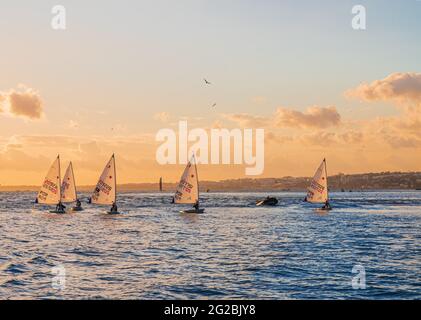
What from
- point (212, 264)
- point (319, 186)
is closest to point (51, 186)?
point (319, 186)

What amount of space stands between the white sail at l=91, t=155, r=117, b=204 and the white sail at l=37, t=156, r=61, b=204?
9.30 m

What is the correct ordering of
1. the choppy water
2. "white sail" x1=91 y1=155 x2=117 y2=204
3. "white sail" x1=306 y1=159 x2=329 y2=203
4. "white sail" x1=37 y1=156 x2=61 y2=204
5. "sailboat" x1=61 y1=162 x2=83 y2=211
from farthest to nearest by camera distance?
1. "sailboat" x1=61 y1=162 x2=83 y2=211
2. "white sail" x1=306 y1=159 x2=329 y2=203
3. "white sail" x1=37 y1=156 x2=61 y2=204
4. "white sail" x1=91 y1=155 x2=117 y2=204
5. the choppy water

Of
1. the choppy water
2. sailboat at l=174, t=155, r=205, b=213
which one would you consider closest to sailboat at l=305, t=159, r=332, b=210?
sailboat at l=174, t=155, r=205, b=213

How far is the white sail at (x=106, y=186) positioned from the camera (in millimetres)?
95625

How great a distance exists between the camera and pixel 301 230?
69625mm

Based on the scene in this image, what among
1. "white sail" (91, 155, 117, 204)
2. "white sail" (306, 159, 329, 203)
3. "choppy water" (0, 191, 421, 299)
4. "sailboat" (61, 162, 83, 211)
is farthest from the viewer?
"sailboat" (61, 162, 83, 211)

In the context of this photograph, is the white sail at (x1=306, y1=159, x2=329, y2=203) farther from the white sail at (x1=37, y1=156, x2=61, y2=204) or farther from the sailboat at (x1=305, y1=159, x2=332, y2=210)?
the white sail at (x1=37, y1=156, x2=61, y2=204)

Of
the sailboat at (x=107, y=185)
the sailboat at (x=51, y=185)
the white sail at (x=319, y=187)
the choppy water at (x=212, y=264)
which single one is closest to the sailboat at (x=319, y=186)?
the white sail at (x=319, y=187)

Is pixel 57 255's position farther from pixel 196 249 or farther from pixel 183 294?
pixel 183 294

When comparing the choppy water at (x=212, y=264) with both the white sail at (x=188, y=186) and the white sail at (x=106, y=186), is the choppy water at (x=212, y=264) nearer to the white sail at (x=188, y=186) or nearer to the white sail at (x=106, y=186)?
the white sail at (x=106, y=186)

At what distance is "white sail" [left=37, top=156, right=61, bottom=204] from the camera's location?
101 metres
